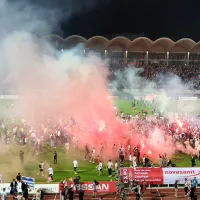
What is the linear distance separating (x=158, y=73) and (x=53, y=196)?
2854 centimetres

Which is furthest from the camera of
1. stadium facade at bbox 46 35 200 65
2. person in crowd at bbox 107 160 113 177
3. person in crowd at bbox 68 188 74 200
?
stadium facade at bbox 46 35 200 65

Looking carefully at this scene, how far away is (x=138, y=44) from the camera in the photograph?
49.2 metres

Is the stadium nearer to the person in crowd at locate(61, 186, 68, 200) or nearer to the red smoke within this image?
the red smoke

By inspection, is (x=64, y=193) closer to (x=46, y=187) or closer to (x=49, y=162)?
(x=46, y=187)

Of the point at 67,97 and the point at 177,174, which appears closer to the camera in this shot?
the point at 177,174

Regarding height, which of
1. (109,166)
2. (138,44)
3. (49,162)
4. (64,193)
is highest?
(138,44)

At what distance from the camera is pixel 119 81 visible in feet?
126

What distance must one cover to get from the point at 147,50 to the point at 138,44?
4.55ft

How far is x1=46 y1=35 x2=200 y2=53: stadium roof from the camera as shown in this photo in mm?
46891

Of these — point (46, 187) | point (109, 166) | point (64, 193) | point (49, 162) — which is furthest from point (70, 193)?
point (49, 162)

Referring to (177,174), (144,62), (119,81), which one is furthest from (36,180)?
(144,62)

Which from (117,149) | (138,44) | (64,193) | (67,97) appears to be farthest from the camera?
(138,44)

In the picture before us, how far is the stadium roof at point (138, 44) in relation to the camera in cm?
4689

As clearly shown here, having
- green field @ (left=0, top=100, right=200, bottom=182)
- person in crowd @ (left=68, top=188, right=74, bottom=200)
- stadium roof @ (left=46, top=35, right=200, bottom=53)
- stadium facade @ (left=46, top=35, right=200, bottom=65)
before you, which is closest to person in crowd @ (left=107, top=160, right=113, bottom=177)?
green field @ (left=0, top=100, right=200, bottom=182)
